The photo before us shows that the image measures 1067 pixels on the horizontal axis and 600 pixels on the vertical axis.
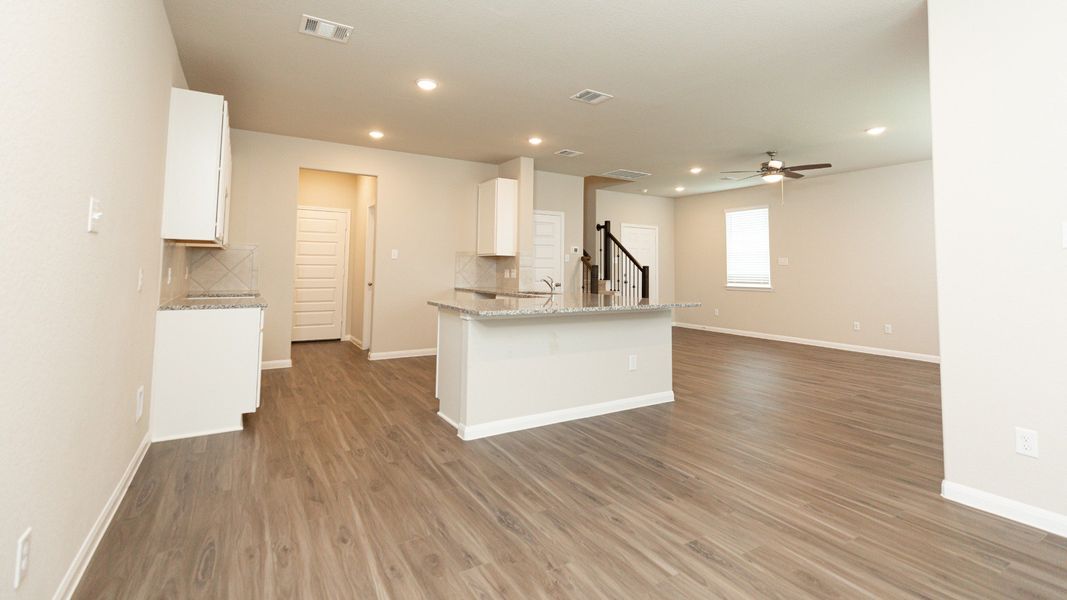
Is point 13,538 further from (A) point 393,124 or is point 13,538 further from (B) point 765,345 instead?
(B) point 765,345

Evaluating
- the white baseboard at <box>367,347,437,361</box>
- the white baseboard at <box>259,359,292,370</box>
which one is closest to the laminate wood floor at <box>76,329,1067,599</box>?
the white baseboard at <box>259,359,292,370</box>

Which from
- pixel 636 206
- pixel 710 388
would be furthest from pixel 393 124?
pixel 636 206

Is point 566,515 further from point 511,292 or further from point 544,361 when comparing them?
point 511,292

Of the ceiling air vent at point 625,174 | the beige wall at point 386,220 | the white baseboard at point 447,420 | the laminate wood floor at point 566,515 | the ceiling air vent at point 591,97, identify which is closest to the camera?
the laminate wood floor at point 566,515

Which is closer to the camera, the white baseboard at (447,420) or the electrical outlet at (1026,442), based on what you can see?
the electrical outlet at (1026,442)

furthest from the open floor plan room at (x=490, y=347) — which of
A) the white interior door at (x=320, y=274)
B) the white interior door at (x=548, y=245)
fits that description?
the white interior door at (x=320, y=274)

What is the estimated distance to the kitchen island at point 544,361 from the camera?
320 cm

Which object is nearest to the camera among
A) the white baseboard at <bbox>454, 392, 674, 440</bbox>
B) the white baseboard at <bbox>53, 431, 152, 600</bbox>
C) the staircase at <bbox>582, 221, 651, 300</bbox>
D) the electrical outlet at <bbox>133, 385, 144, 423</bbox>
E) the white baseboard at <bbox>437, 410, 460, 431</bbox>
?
the white baseboard at <bbox>53, 431, 152, 600</bbox>

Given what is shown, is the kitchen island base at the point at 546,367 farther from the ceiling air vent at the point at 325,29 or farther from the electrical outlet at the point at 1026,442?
the electrical outlet at the point at 1026,442

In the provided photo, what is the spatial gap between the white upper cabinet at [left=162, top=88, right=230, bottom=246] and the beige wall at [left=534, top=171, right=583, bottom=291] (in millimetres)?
4547

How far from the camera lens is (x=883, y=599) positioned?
5.23 ft

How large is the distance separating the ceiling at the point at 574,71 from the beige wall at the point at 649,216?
3403 millimetres

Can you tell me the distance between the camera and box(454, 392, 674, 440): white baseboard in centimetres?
319

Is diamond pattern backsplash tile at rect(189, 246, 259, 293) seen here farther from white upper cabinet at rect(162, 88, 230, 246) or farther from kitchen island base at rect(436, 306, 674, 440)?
kitchen island base at rect(436, 306, 674, 440)
